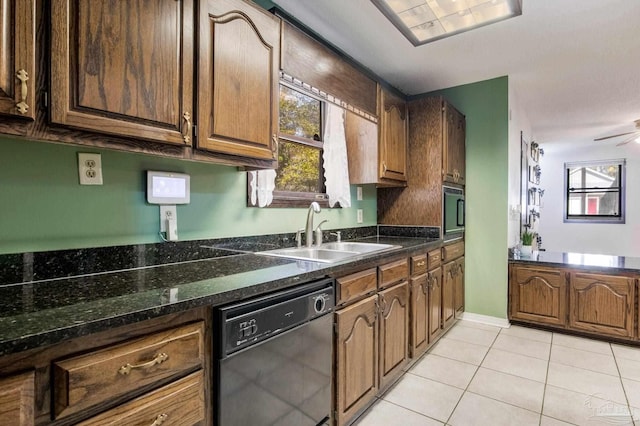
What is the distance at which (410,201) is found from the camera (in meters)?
3.08

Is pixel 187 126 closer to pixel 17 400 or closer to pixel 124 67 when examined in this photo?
pixel 124 67

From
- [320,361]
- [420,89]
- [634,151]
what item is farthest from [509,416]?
[634,151]

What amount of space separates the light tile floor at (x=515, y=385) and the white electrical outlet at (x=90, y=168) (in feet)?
5.60

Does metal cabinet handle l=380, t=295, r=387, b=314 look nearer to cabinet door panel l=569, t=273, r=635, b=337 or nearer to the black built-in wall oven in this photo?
the black built-in wall oven

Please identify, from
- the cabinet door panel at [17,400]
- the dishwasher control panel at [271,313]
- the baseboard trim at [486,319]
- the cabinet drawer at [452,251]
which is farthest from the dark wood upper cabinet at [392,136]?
the cabinet door panel at [17,400]

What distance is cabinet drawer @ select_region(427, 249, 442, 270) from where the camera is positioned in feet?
8.49

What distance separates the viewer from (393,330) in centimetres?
206

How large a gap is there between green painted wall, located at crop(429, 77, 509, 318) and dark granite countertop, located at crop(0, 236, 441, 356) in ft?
7.19

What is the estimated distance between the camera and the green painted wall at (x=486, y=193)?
320 cm

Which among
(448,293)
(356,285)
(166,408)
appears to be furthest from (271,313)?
(448,293)

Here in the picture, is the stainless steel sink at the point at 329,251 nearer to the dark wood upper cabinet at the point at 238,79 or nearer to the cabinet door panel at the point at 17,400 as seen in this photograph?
the dark wood upper cabinet at the point at 238,79

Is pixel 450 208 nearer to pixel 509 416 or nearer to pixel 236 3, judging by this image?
pixel 509 416

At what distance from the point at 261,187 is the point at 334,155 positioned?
2.66 feet

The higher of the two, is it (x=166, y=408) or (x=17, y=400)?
(x=17, y=400)
